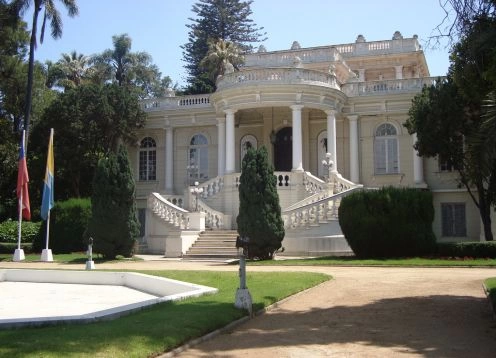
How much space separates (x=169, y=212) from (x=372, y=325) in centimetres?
2000

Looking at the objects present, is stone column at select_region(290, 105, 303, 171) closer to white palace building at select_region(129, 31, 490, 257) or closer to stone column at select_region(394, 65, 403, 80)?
white palace building at select_region(129, 31, 490, 257)

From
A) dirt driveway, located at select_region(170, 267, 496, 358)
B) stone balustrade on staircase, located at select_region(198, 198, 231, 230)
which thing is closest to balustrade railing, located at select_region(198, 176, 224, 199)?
stone balustrade on staircase, located at select_region(198, 198, 231, 230)

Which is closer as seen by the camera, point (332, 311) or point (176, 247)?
point (332, 311)

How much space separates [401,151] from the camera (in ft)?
106

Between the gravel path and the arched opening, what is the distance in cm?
2067

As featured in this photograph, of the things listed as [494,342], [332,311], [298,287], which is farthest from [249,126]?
[494,342]

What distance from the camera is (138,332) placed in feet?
26.6

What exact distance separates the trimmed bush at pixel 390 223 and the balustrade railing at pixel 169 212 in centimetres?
842

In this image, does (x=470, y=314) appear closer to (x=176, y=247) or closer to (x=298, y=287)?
(x=298, y=287)

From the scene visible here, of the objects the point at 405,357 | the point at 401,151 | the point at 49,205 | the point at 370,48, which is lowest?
the point at 405,357

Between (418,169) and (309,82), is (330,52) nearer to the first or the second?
(309,82)

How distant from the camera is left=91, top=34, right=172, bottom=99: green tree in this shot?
57656 mm

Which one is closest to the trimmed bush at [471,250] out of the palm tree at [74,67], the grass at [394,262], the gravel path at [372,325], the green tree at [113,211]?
the grass at [394,262]

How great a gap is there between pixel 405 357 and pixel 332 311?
3.46 m
